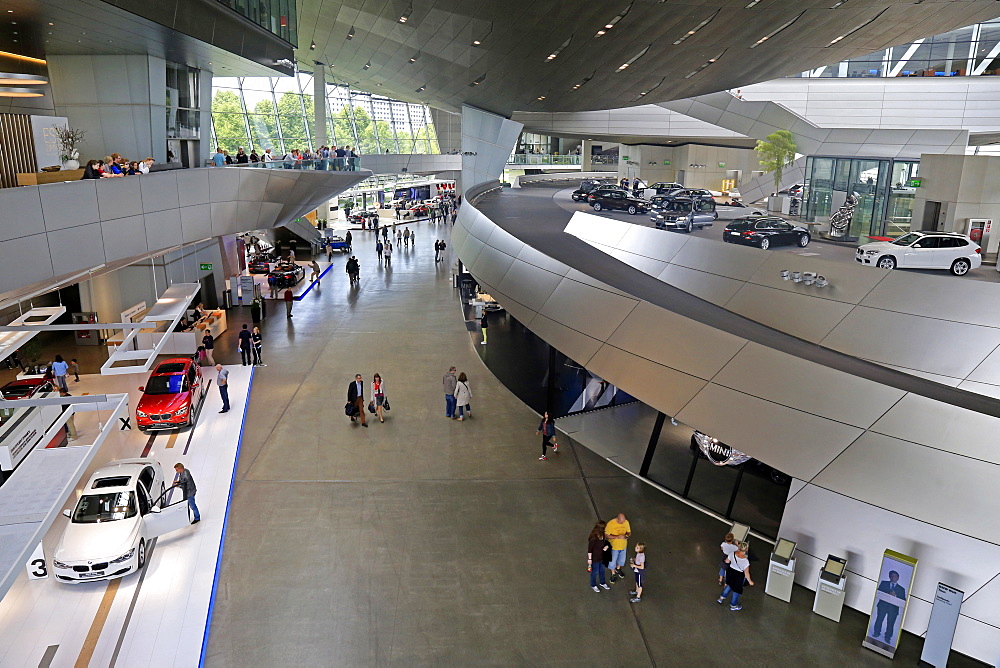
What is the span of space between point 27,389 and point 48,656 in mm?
9767

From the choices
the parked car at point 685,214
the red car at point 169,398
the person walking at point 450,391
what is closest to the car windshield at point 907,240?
the parked car at point 685,214

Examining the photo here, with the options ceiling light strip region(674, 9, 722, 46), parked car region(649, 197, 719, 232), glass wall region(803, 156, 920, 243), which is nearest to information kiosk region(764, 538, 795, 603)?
glass wall region(803, 156, 920, 243)

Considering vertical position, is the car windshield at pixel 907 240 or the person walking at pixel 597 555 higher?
the car windshield at pixel 907 240

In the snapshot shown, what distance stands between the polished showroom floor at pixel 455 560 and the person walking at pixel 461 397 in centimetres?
43

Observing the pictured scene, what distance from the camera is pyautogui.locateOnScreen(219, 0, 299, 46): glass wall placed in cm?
2167

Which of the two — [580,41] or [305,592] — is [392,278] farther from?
[305,592]

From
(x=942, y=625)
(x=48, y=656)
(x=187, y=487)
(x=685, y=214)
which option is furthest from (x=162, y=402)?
(x=685, y=214)

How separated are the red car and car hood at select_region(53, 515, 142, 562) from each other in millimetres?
5883

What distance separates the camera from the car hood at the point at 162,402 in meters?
16.9

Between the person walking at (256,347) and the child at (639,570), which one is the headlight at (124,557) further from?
the person walking at (256,347)

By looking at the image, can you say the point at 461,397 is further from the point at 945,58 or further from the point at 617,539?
the point at 945,58

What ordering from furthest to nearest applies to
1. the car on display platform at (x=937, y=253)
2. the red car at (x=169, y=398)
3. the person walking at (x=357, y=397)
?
the person walking at (x=357, y=397)
the red car at (x=169, y=398)
the car on display platform at (x=937, y=253)

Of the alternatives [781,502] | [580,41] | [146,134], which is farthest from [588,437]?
[146,134]

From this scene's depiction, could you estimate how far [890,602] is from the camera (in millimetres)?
9188
